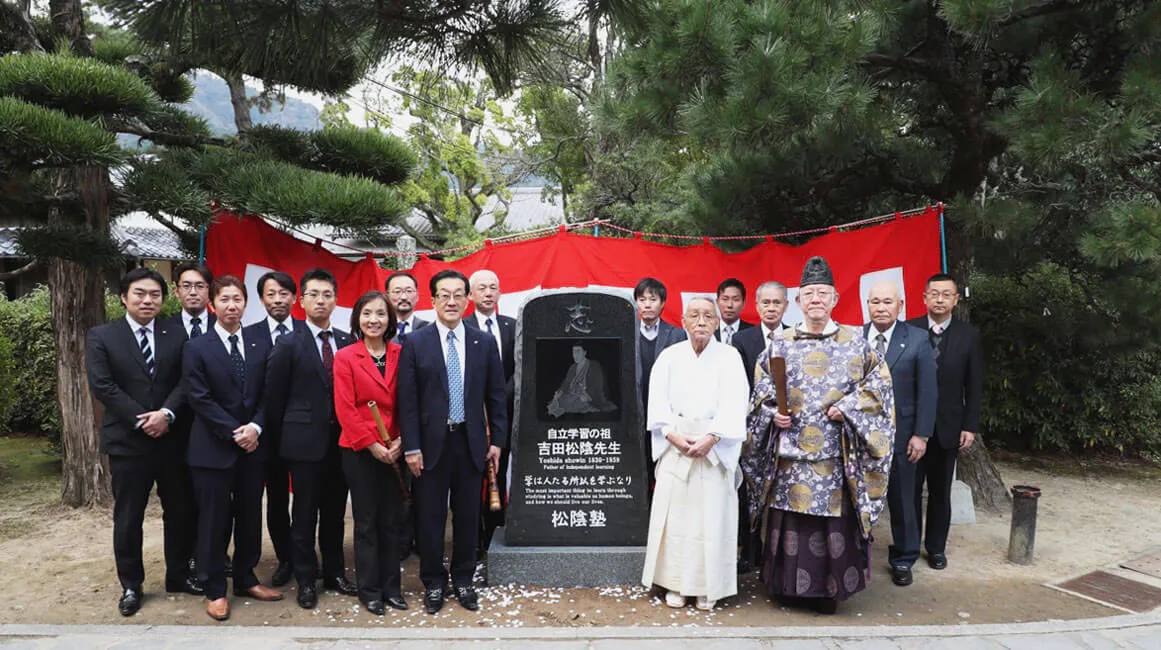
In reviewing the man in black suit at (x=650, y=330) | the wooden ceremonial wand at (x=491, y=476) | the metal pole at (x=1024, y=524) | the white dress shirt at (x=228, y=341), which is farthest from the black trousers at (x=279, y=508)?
the metal pole at (x=1024, y=524)

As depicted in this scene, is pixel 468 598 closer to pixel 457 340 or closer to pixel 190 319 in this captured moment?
pixel 457 340

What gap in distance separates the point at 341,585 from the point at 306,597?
0.25 metres

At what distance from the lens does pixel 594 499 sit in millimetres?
4352

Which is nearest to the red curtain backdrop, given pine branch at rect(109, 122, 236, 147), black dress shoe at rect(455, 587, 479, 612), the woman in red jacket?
pine branch at rect(109, 122, 236, 147)

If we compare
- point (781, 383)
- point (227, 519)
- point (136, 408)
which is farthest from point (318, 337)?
point (781, 383)

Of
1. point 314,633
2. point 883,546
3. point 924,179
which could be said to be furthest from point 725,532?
point 924,179

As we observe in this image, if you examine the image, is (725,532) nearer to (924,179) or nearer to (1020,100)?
(1020,100)

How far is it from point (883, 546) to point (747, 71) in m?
3.27

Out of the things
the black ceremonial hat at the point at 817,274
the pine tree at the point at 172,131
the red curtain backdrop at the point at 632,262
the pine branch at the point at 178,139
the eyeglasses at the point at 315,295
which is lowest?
the eyeglasses at the point at 315,295

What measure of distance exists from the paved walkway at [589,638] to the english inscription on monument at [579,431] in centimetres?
78

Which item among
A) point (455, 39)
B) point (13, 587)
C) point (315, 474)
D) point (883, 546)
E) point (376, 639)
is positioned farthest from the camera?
point (883, 546)

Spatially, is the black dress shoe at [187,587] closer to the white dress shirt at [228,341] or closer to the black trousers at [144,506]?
the black trousers at [144,506]

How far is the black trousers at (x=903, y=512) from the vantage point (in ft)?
14.6

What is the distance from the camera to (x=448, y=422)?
13.0 ft
